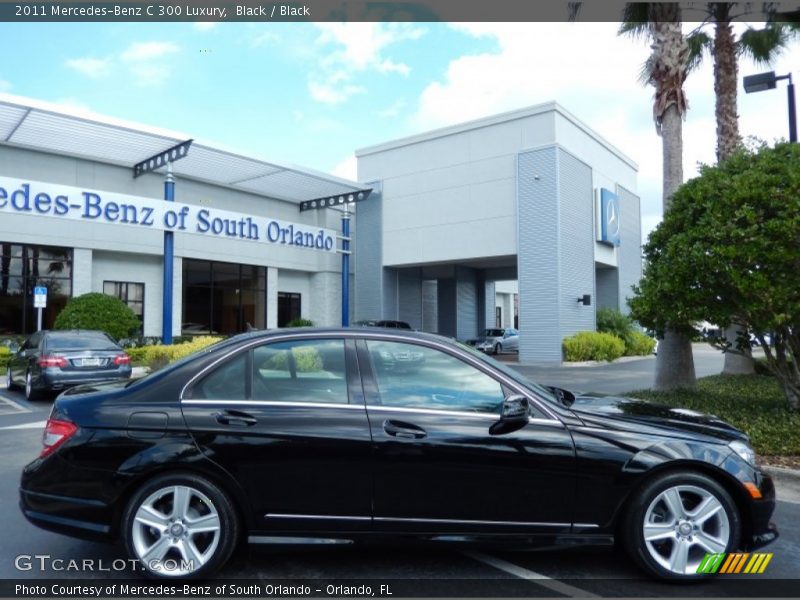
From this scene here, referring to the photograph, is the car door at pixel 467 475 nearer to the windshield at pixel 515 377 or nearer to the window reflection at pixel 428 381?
the window reflection at pixel 428 381

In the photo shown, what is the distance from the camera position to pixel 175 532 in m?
3.46

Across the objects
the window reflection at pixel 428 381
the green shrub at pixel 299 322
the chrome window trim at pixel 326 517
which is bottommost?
the chrome window trim at pixel 326 517

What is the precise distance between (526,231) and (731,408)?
14776 mm

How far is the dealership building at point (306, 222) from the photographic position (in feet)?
64.0

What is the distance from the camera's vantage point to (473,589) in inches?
136

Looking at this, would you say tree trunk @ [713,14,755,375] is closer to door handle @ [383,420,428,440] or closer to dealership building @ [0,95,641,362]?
dealership building @ [0,95,641,362]

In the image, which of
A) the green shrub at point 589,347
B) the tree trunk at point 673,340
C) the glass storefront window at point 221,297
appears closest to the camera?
the tree trunk at point 673,340

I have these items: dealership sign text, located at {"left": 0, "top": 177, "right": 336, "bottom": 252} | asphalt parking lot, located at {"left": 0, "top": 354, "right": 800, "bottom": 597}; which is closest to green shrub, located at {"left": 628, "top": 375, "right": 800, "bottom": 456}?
asphalt parking lot, located at {"left": 0, "top": 354, "right": 800, "bottom": 597}

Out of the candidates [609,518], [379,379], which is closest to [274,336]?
[379,379]

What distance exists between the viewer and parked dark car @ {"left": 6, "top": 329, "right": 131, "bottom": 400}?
11.1 m

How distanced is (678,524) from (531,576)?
0.94 m

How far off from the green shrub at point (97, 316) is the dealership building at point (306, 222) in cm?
159

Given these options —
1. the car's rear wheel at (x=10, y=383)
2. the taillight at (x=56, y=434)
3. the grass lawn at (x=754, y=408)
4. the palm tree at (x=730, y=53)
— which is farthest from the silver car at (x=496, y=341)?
the taillight at (x=56, y=434)

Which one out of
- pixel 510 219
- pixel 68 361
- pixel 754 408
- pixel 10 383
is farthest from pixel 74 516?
pixel 510 219
